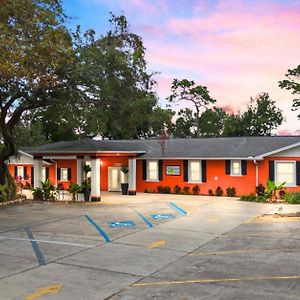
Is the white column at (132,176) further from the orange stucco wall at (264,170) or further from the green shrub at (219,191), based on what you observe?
the orange stucco wall at (264,170)

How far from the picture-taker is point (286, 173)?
2628cm

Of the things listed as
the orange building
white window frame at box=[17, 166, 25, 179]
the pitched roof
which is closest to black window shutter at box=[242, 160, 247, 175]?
the orange building

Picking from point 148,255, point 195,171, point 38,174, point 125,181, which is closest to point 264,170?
point 195,171

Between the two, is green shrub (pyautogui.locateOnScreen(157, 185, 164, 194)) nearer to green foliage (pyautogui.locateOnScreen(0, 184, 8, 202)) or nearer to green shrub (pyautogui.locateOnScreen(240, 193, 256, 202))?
green shrub (pyautogui.locateOnScreen(240, 193, 256, 202))

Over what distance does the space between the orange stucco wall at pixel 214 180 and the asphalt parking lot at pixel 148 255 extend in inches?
307

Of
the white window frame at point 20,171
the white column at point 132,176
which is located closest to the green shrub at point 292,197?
the white column at point 132,176

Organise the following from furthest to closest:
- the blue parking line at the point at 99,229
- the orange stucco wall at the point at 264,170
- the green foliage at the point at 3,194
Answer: the orange stucco wall at the point at 264,170 → the green foliage at the point at 3,194 → the blue parking line at the point at 99,229

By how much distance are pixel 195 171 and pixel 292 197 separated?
754 cm

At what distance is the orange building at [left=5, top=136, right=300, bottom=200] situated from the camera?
26261 mm

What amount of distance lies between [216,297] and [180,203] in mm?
15928

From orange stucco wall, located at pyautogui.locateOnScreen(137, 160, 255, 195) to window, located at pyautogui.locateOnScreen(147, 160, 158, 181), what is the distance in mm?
371

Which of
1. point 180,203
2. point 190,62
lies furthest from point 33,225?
point 190,62

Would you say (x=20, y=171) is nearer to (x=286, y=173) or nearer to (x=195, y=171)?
(x=195, y=171)

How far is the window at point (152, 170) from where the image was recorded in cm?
3098
